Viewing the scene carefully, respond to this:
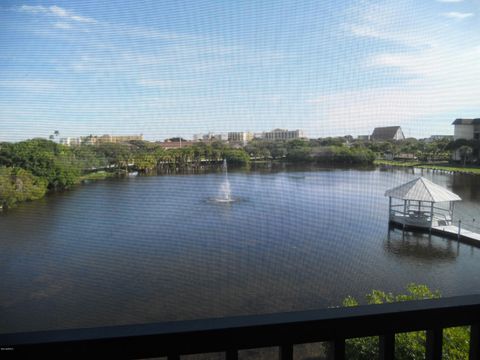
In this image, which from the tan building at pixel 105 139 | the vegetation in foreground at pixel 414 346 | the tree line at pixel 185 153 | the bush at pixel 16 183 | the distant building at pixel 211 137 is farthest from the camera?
the bush at pixel 16 183

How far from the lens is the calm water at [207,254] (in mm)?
3742

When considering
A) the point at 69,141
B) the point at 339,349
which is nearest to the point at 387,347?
the point at 339,349

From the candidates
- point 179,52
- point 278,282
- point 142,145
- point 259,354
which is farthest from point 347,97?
point 278,282

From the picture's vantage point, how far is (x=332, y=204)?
15.6 ft

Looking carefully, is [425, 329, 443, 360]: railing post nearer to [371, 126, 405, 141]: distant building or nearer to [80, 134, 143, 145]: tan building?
[371, 126, 405, 141]: distant building

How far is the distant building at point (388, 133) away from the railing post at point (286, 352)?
1.75 metres

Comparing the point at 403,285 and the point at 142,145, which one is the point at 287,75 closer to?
the point at 142,145

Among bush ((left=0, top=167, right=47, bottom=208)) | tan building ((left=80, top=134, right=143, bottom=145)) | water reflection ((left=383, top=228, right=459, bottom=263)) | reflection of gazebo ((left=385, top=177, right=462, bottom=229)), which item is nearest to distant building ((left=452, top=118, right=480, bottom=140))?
tan building ((left=80, top=134, right=143, bottom=145))

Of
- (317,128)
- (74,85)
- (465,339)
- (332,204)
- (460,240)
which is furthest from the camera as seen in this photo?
(460,240)

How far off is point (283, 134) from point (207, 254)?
3353 mm

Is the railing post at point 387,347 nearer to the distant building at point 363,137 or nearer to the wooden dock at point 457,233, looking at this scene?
the distant building at point 363,137

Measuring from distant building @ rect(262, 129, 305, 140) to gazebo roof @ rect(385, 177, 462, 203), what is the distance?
13.6 feet

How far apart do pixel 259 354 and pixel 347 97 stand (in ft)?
7.62

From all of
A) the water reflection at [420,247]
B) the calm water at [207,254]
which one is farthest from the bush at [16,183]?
the water reflection at [420,247]
